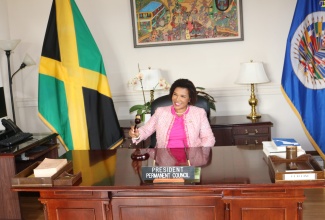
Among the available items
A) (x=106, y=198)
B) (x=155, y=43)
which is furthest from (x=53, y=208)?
(x=155, y=43)

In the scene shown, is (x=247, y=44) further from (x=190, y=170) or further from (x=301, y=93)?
(x=190, y=170)

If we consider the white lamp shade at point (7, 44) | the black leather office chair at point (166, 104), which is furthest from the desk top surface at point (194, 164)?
the white lamp shade at point (7, 44)

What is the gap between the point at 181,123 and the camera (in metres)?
2.57

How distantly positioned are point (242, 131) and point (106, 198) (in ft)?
6.06

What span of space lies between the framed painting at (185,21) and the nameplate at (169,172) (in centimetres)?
223

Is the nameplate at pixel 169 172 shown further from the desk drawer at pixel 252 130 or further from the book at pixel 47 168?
the desk drawer at pixel 252 130

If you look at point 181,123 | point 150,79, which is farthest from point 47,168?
point 150,79

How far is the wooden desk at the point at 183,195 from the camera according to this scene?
5.35 ft

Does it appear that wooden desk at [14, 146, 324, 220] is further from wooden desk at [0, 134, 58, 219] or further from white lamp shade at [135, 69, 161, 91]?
white lamp shade at [135, 69, 161, 91]

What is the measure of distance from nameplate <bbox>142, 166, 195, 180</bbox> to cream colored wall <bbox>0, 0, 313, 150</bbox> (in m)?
2.17

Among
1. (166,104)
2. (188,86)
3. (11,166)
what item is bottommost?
(11,166)

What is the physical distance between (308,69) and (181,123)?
152 cm

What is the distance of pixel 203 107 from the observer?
2.69m

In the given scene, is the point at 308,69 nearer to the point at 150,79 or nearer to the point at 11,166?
the point at 150,79
